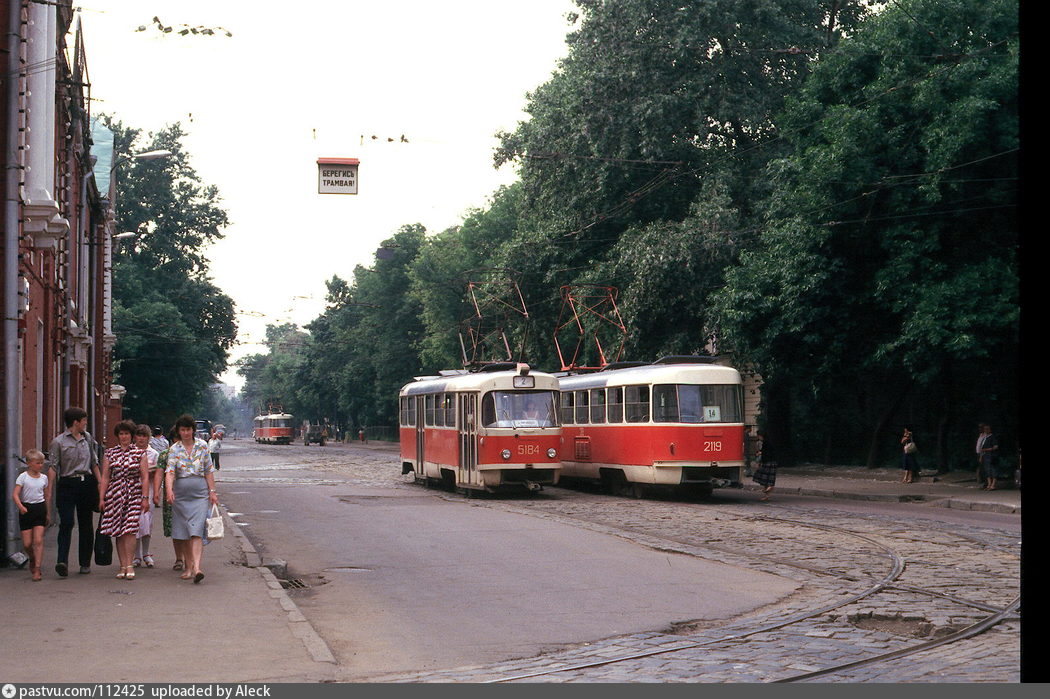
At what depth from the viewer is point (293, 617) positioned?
34.9 ft

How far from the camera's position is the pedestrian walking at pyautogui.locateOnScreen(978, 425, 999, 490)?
28719mm

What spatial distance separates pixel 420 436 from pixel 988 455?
14098 millimetres

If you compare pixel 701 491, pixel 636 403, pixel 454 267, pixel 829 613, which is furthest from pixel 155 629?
pixel 454 267

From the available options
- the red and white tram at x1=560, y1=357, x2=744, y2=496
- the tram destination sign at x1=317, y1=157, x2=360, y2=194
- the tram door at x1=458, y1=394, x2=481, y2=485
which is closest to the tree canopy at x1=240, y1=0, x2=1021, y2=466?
the red and white tram at x1=560, y1=357, x2=744, y2=496

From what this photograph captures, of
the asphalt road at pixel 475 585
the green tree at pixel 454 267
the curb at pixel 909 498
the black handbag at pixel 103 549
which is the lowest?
the curb at pixel 909 498

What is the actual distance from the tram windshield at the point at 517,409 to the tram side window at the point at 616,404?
4.22 feet

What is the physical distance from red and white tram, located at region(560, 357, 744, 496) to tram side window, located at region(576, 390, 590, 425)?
6.76ft

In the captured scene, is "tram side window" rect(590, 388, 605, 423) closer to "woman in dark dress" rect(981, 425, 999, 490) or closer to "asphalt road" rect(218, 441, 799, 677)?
"asphalt road" rect(218, 441, 799, 677)

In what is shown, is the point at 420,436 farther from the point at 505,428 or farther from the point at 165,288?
the point at 165,288

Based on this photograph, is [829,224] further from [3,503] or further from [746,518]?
[3,503]

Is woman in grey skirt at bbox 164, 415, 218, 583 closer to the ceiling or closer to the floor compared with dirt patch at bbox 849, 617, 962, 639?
closer to the ceiling

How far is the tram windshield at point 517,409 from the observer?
28.1 m

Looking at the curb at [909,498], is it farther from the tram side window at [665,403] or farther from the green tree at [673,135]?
the green tree at [673,135]

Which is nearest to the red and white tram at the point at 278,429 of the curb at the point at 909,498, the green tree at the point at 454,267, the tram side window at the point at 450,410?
the green tree at the point at 454,267
